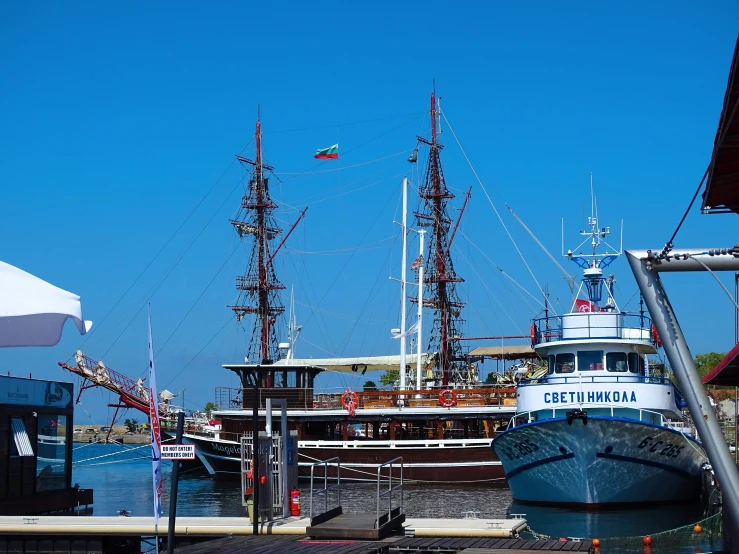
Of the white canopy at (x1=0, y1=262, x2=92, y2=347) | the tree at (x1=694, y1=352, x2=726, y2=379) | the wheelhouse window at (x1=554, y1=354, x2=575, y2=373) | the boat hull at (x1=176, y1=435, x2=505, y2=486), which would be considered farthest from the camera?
the tree at (x1=694, y1=352, x2=726, y2=379)

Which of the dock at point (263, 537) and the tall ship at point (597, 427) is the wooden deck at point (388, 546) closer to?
the dock at point (263, 537)

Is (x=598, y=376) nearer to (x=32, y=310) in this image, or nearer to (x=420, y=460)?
(x=420, y=460)

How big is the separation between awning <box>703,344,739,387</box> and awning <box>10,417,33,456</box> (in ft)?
45.7

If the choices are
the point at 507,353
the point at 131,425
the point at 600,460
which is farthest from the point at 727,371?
the point at 131,425

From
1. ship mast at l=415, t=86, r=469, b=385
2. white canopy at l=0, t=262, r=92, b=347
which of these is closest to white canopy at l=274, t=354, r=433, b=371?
ship mast at l=415, t=86, r=469, b=385

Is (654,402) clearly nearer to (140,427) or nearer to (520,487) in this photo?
(520,487)

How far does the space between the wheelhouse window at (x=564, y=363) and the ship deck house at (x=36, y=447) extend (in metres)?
14.8

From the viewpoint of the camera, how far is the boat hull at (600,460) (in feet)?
85.9

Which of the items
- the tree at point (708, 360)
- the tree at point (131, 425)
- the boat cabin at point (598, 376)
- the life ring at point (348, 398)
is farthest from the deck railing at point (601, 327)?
the tree at point (131, 425)

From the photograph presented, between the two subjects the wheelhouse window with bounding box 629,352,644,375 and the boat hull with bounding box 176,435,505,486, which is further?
the boat hull with bounding box 176,435,505,486

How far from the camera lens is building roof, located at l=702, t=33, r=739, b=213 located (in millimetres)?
7992

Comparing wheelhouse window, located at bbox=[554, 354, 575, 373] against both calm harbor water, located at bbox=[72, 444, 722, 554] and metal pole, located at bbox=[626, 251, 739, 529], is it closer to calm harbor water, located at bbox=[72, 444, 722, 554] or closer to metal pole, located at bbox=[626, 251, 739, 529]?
calm harbor water, located at bbox=[72, 444, 722, 554]

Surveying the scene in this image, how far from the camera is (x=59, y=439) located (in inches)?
902

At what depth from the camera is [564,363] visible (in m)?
30.5
